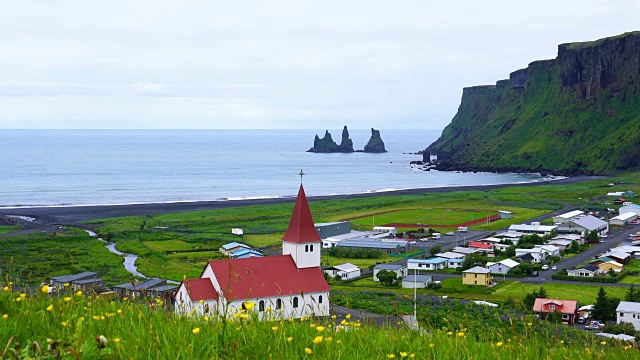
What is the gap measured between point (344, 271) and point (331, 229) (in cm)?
2073

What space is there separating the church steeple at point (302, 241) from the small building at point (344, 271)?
19.0m

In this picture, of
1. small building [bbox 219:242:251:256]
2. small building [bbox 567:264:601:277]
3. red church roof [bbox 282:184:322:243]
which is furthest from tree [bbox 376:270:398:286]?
red church roof [bbox 282:184:322:243]

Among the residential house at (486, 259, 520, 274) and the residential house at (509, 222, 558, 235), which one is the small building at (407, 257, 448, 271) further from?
the residential house at (509, 222, 558, 235)

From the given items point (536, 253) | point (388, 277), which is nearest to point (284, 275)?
point (388, 277)

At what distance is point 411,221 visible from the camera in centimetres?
8469

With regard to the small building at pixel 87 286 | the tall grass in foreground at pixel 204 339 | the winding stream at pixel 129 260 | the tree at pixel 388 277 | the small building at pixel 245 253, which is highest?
the tall grass in foreground at pixel 204 339

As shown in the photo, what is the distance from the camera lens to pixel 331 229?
72.1 meters

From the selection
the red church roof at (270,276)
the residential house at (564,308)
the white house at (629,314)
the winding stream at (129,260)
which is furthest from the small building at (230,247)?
the white house at (629,314)

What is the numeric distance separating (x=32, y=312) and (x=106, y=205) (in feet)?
330

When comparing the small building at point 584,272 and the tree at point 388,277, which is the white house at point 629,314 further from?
the tree at point 388,277

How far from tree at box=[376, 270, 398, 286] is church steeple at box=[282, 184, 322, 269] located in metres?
17.6

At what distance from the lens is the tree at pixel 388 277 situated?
4913cm

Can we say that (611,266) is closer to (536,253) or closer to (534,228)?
(536,253)

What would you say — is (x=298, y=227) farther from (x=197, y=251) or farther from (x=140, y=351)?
(x=197, y=251)
